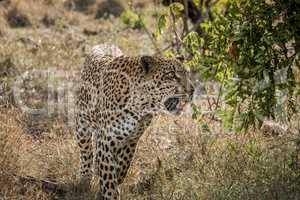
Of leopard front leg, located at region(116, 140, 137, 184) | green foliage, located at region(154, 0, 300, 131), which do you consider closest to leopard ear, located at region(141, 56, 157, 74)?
green foliage, located at region(154, 0, 300, 131)

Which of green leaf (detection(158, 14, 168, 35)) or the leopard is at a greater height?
green leaf (detection(158, 14, 168, 35))

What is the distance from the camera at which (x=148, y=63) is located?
Answer: 688 cm

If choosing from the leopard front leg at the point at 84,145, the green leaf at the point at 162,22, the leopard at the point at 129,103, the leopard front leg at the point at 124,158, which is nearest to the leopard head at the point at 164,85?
the leopard at the point at 129,103

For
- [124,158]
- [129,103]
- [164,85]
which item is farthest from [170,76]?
[124,158]

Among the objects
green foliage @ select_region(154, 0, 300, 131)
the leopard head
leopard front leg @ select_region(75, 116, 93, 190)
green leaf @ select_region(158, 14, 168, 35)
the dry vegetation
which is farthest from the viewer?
leopard front leg @ select_region(75, 116, 93, 190)

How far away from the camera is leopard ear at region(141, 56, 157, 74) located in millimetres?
6863

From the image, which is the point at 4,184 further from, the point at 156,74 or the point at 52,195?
the point at 156,74

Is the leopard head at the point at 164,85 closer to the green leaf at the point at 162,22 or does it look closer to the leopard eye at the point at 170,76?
the leopard eye at the point at 170,76

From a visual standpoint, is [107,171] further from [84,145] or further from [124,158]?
[84,145]

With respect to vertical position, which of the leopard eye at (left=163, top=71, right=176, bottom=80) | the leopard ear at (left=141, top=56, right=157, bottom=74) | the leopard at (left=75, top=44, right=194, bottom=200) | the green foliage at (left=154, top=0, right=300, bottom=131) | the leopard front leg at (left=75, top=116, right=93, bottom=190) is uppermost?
the green foliage at (left=154, top=0, right=300, bottom=131)

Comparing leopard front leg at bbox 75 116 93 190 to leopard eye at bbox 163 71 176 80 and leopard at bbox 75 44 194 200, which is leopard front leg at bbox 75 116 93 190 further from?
leopard eye at bbox 163 71 176 80

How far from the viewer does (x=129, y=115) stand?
6797 mm

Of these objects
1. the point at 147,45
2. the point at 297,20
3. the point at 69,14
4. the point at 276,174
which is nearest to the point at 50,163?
the point at 276,174

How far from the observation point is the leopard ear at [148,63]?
686 centimetres
